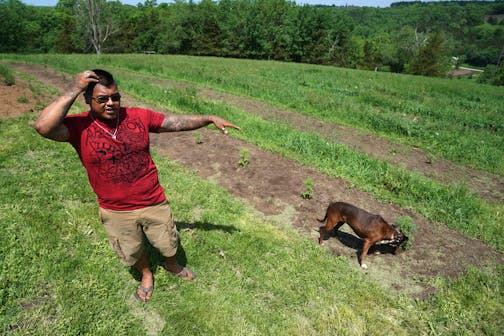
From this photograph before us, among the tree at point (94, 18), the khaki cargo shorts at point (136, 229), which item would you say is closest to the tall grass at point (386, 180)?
the khaki cargo shorts at point (136, 229)

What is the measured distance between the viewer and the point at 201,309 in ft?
11.2

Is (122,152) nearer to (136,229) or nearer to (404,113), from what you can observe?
(136,229)

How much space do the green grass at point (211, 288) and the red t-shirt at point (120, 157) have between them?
1447 millimetres

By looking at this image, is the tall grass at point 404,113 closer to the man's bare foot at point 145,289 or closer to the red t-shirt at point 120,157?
the man's bare foot at point 145,289

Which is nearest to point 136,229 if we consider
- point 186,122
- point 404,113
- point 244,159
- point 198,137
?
point 186,122

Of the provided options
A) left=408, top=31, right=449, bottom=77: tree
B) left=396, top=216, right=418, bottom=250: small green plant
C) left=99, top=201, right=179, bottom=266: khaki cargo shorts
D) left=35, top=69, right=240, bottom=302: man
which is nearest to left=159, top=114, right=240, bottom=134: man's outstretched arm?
left=35, top=69, right=240, bottom=302: man

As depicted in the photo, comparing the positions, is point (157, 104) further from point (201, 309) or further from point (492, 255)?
point (492, 255)

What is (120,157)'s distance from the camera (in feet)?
8.50

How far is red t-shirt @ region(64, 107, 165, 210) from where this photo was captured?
2.48 meters

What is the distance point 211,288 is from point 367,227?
2339mm

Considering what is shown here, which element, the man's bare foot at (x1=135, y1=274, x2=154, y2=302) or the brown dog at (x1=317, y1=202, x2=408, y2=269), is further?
the brown dog at (x1=317, y1=202, x2=408, y2=269)

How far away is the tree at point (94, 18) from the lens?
149 ft

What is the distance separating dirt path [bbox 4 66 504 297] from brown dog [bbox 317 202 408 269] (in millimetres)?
446

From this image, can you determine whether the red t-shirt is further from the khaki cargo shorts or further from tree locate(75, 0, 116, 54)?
tree locate(75, 0, 116, 54)
